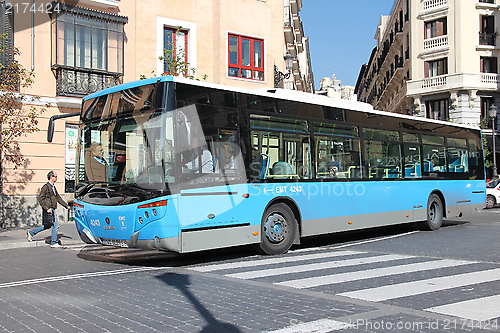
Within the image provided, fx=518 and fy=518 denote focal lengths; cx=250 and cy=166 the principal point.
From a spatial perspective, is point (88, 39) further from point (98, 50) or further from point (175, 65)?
point (175, 65)

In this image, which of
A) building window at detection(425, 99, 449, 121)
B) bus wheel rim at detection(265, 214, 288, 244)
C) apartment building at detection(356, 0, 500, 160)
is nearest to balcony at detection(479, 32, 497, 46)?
apartment building at detection(356, 0, 500, 160)

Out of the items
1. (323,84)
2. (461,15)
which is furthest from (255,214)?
(323,84)

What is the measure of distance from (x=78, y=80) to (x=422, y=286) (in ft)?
50.9

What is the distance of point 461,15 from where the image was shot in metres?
41.2

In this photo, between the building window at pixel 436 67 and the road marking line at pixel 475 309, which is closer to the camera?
the road marking line at pixel 475 309

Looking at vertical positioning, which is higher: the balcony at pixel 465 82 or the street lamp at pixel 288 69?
the balcony at pixel 465 82

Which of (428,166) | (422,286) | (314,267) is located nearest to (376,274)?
(422,286)

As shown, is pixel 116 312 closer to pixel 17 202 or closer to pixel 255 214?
pixel 255 214

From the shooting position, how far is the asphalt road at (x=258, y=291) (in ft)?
16.5

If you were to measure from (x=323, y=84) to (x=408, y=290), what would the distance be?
15208 cm

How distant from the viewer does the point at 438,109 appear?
141 ft

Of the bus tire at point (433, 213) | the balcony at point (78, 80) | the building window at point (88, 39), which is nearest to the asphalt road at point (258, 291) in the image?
the bus tire at point (433, 213)

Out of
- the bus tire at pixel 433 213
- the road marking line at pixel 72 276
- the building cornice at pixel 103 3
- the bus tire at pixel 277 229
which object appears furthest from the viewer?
the building cornice at pixel 103 3

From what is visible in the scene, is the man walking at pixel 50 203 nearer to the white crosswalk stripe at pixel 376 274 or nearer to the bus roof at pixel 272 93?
the bus roof at pixel 272 93
